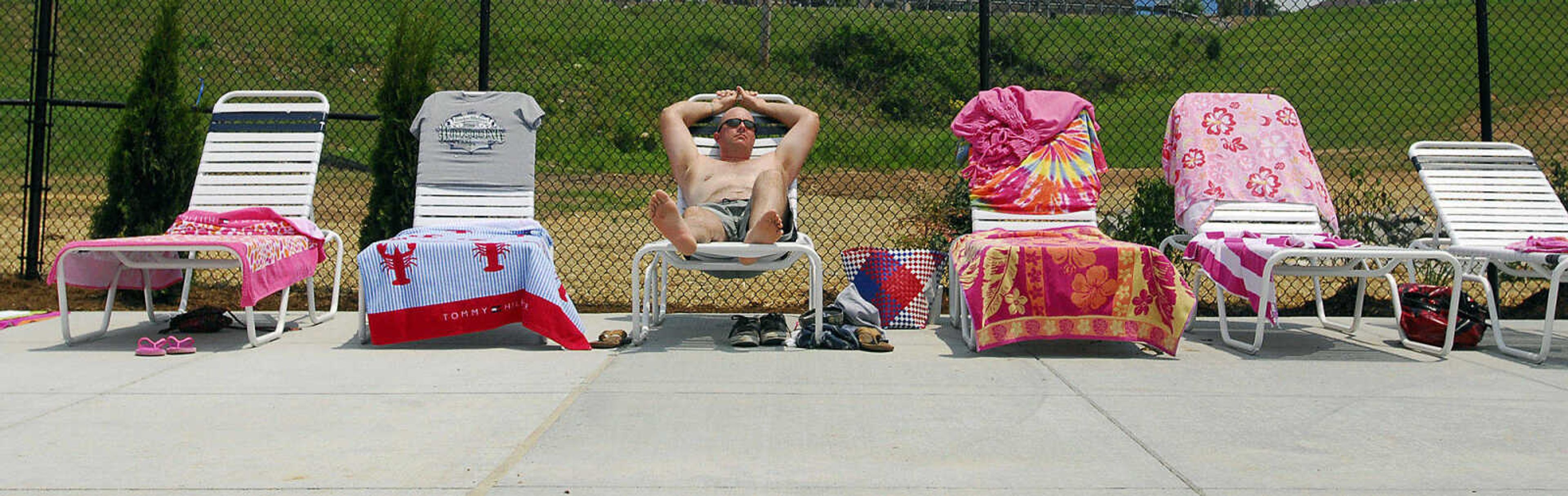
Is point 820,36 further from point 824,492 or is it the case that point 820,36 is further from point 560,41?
point 824,492

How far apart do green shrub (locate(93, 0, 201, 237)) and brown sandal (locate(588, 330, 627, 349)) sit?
317 centimetres

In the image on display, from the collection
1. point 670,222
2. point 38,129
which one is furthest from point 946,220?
point 38,129

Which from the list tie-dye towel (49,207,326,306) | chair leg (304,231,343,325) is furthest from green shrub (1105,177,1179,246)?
tie-dye towel (49,207,326,306)

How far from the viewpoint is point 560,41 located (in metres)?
22.3

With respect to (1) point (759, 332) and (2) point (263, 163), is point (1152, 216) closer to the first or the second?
(1) point (759, 332)

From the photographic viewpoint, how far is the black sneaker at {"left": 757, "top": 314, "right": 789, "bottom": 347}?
5.54 m

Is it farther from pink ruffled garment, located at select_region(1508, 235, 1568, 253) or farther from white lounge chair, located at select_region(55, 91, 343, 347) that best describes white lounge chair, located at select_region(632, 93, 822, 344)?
pink ruffled garment, located at select_region(1508, 235, 1568, 253)

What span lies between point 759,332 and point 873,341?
0.57m

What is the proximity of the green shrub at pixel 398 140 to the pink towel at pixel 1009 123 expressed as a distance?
126 inches

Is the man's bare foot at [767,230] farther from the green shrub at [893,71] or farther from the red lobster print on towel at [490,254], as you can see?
the green shrub at [893,71]

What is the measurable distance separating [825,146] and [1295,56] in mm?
14901

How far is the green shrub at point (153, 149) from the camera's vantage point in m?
6.86

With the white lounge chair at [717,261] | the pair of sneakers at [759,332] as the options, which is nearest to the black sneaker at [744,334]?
the pair of sneakers at [759,332]

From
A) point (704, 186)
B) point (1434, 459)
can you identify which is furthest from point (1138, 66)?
point (1434, 459)
